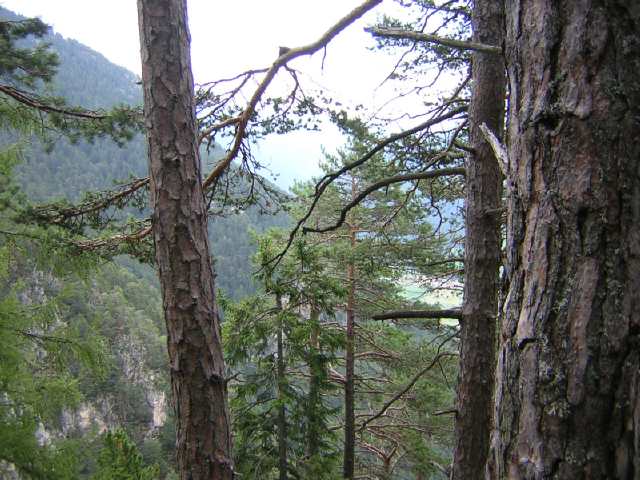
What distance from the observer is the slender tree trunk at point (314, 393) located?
5.90 metres

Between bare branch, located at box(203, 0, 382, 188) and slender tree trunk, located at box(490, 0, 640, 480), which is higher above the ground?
bare branch, located at box(203, 0, 382, 188)

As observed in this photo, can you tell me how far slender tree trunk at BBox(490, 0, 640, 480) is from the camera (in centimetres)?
73

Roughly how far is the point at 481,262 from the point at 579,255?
2061 mm

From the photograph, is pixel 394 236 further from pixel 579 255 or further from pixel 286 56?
pixel 579 255

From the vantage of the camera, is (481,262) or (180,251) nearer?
(180,251)

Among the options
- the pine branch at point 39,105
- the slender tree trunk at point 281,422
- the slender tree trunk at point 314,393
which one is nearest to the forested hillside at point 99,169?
the slender tree trunk at point 314,393

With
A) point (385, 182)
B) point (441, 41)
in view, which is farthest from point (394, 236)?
point (441, 41)

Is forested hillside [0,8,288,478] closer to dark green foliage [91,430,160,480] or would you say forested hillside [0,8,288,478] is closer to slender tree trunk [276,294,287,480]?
dark green foliage [91,430,160,480]

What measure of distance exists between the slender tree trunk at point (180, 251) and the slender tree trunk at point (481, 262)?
1.49m

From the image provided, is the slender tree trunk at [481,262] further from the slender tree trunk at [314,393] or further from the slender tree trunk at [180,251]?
the slender tree trunk at [314,393]

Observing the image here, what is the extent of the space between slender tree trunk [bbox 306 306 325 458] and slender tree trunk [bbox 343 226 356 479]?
189 centimetres

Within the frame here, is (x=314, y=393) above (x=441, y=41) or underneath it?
underneath

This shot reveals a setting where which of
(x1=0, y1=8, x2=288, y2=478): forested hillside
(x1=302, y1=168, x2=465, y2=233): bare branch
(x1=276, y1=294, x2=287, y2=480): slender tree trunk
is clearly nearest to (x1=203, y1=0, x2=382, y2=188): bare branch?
(x1=0, y1=8, x2=288, y2=478): forested hillside

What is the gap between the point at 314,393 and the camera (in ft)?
21.4
